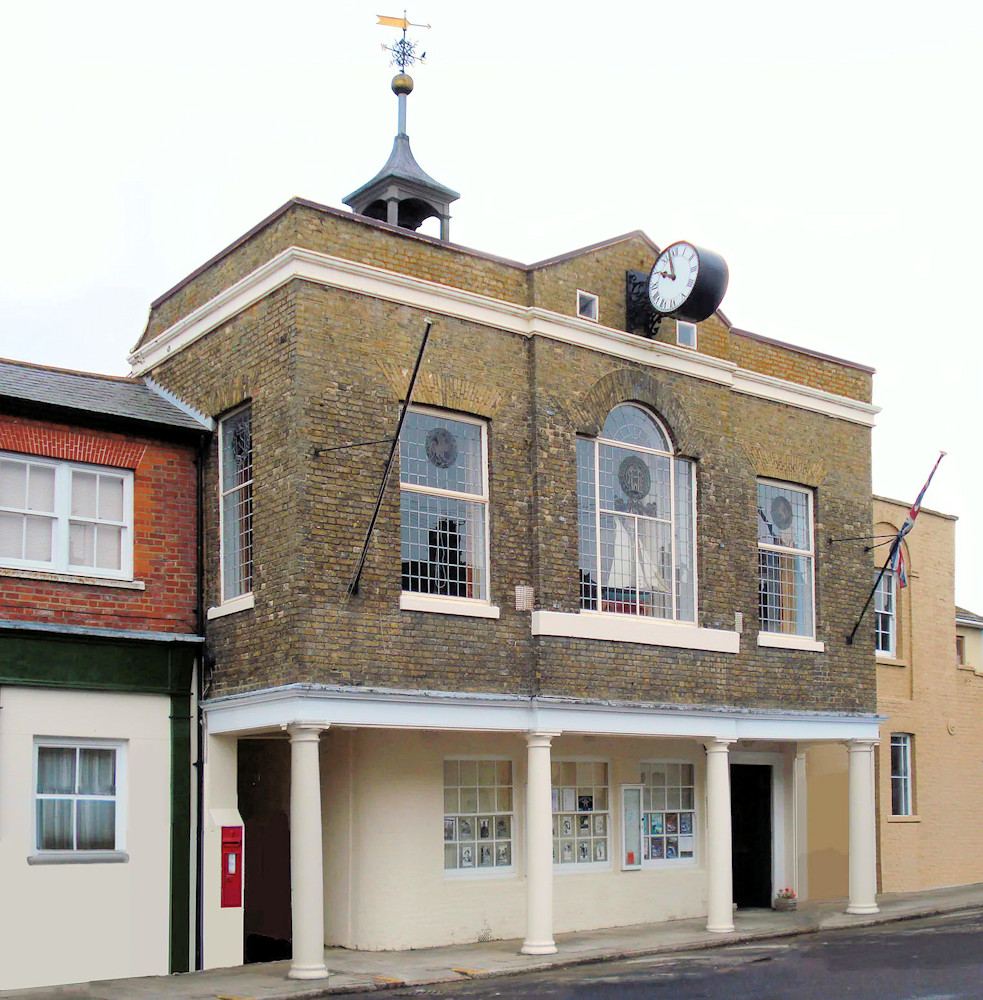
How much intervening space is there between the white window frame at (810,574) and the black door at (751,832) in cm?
252

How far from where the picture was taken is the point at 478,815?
17094 millimetres

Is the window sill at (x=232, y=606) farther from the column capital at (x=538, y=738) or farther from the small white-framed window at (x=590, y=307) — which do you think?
the small white-framed window at (x=590, y=307)

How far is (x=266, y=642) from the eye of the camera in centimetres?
1492

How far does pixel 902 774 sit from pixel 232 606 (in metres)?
13.2

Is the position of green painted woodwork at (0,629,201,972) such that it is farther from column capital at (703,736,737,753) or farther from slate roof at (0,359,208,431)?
column capital at (703,736,737,753)

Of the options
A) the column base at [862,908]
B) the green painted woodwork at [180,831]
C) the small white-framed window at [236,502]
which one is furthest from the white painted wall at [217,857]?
the column base at [862,908]

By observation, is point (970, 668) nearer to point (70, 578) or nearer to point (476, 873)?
point (476, 873)

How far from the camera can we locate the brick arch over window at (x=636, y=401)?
674 inches

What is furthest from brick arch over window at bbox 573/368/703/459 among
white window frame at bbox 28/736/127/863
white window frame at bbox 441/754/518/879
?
white window frame at bbox 28/736/127/863

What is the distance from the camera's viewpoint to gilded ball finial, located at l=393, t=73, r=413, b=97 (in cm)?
2051

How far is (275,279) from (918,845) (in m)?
15.0

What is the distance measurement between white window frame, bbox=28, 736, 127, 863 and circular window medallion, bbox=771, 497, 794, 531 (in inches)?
372

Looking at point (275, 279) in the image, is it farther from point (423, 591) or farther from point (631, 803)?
point (631, 803)

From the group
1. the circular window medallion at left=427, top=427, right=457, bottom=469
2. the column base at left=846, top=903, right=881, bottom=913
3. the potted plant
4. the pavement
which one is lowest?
the potted plant
